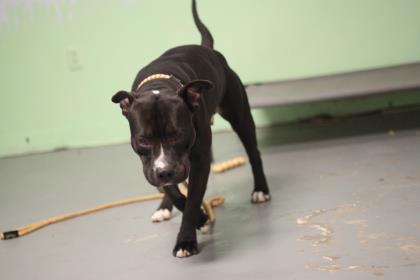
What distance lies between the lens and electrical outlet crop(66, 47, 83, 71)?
4809 mm

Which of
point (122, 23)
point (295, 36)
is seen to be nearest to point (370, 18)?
point (295, 36)

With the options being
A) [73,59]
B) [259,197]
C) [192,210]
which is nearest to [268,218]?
[259,197]

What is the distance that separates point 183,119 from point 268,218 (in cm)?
73

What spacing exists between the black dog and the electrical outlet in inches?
88.1

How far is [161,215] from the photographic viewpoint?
282 centimetres

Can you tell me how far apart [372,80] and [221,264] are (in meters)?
2.20

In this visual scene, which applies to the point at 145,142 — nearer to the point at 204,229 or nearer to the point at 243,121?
the point at 204,229

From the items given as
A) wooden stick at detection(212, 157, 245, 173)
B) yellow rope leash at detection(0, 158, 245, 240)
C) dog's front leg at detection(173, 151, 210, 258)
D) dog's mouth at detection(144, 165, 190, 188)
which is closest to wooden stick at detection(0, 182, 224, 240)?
yellow rope leash at detection(0, 158, 245, 240)

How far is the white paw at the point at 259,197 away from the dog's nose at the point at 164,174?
0.94m

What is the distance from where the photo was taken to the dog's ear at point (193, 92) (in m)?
2.15

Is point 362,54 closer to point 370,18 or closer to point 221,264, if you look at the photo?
point 370,18

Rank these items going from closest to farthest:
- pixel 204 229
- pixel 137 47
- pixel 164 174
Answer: pixel 164 174 < pixel 204 229 < pixel 137 47

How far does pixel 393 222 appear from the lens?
7.64 ft

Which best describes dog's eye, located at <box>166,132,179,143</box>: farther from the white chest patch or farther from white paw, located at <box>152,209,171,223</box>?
white paw, located at <box>152,209,171,223</box>
